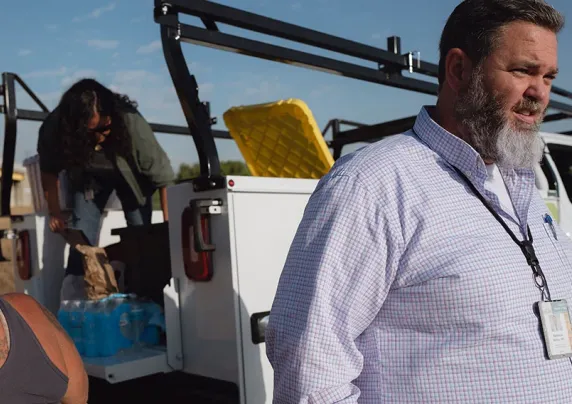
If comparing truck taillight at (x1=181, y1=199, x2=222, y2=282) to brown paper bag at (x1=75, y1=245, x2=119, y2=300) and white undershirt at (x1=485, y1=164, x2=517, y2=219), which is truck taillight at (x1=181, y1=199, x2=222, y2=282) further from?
white undershirt at (x1=485, y1=164, x2=517, y2=219)

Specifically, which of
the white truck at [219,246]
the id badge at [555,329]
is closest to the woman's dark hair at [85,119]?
the white truck at [219,246]

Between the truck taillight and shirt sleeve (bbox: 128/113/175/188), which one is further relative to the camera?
shirt sleeve (bbox: 128/113/175/188)

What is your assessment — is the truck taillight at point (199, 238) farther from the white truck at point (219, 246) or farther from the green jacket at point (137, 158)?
the green jacket at point (137, 158)

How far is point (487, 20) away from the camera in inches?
64.9

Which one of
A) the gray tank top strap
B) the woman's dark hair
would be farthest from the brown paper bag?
the gray tank top strap

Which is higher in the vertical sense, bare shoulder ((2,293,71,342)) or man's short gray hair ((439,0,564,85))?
man's short gray hair ((439,0,564,85))

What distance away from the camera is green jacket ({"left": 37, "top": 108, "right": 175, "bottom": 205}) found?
12.8 ft

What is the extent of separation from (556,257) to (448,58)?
579 millimetres

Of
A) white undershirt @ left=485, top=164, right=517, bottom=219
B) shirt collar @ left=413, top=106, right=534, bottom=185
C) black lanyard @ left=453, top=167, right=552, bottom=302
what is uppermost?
shirt collar @ left=413, top=106, right=534, bottom=185

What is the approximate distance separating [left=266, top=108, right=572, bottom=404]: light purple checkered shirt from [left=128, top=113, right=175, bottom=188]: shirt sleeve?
8.41ft

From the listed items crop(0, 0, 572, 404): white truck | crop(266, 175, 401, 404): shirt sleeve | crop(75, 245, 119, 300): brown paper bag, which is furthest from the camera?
crop(75, 245, 119, 300): brown paper bag

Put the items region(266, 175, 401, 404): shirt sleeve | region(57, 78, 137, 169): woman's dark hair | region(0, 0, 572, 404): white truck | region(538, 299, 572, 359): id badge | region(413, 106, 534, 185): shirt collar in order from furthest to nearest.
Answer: region(57, 78, 137, 169): woman's dark hair, region(0, 0, 572, 404): white truck, region(413, 106, 534, 185): shirt collar, region(538, 299, 572, 359): id badge, region(266, 175, 401, 404): shirt sleeve

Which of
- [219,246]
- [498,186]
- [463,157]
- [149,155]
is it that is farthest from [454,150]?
[149,155]

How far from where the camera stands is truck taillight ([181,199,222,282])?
2648 millimetres
